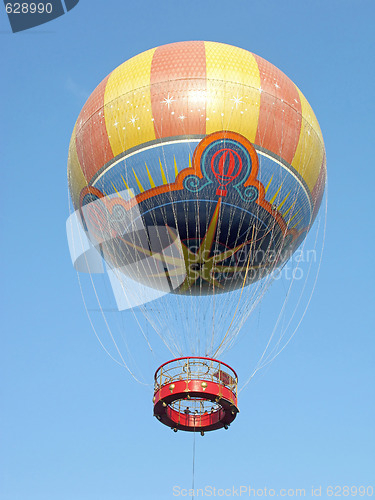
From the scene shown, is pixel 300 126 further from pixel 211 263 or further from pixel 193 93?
pixel 211 263

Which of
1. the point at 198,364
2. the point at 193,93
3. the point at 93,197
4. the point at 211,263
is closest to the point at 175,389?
the point at 198,364

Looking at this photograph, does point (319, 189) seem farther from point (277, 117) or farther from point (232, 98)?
point (232, 98)

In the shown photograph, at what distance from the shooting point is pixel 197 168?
14969 mm

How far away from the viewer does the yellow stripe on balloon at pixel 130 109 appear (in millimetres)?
15086

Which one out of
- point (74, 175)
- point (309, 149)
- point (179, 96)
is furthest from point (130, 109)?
point (309, 149)

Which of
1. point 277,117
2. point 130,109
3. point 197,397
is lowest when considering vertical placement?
point 197,397

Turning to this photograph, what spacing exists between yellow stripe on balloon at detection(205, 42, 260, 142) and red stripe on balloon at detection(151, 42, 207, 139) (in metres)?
0.19

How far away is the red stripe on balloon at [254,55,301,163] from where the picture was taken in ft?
49.7

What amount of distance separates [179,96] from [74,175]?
12.0 feet

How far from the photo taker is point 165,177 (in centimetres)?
1511

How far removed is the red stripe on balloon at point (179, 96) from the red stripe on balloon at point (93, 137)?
4.74ft

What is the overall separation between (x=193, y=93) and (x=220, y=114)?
2.64 ft

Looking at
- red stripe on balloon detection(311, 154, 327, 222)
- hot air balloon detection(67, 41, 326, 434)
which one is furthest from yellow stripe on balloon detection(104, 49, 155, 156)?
red stripe on balloon detection(311, 154, 327, 222)

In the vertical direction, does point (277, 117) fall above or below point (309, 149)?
above
